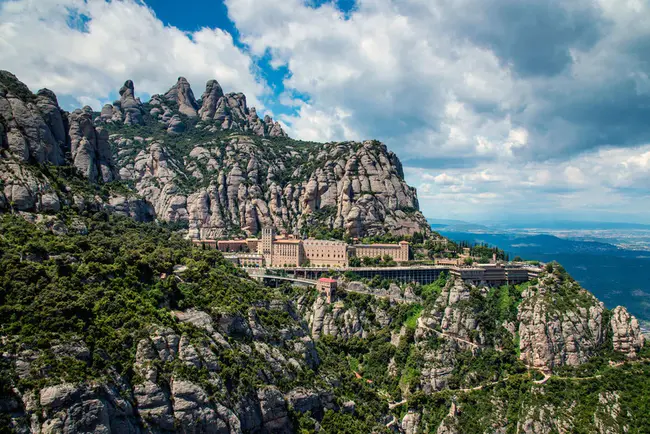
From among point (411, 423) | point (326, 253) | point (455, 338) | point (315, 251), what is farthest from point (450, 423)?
point (315, 251)

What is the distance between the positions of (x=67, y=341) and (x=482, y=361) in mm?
70197

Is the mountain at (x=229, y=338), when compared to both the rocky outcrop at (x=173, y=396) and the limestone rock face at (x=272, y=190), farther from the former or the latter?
the limestone rock face at (x=272, y=190)

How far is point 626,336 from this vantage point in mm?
93125

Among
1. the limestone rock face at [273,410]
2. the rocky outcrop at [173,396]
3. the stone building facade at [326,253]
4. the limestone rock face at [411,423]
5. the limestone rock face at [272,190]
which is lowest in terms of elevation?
the limestone rock face at [411,423]

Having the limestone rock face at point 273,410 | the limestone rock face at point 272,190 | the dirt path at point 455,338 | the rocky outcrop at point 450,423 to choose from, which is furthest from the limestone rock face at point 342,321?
the limestone rock face at point 273,410

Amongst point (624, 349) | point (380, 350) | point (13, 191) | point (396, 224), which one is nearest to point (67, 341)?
point (13, 191)

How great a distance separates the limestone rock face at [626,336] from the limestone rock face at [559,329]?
2.63 meters

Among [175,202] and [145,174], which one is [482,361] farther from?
[145,174]

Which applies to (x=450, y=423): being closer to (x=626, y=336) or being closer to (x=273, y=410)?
(x=273, y=410)

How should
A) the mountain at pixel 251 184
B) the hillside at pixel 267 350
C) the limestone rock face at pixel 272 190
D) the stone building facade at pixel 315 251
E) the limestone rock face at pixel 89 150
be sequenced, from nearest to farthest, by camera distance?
the hillside at pixel 267 350 → the limestone rock face at pixel 89 150 → the stone building facade at pixel 315 251 → the mountain at pixel 251 184 → the limestone rock face at pixel 272 190

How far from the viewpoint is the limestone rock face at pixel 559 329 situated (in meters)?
90.1

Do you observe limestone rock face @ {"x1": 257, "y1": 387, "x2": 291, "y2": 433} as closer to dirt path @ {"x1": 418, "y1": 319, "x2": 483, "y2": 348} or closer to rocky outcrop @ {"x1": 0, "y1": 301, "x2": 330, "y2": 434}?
rocky outcrop @ {"x1": 0, "y1": 301, "x2": 330, "y2": 434}

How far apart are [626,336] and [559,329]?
42.6 feet

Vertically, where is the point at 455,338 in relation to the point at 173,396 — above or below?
below
